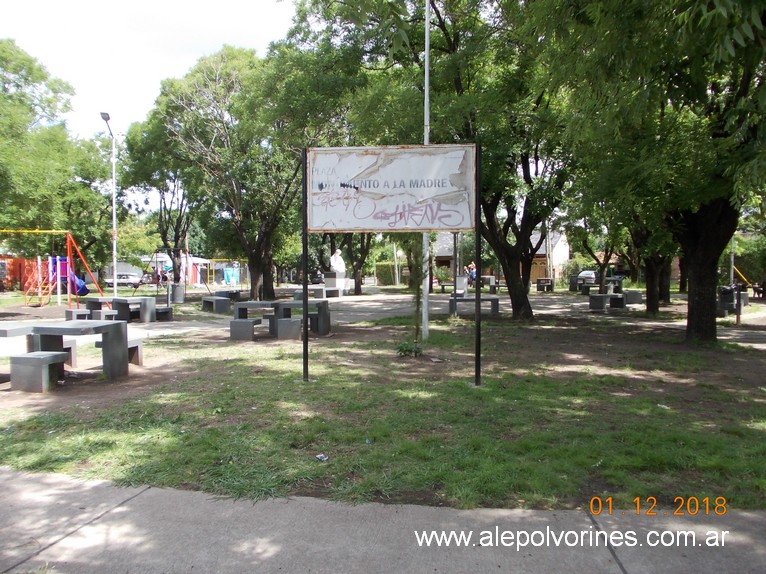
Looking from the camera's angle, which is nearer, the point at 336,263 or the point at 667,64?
the point at 667,64

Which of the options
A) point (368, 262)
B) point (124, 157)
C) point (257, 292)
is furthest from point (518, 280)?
point (368, 262)

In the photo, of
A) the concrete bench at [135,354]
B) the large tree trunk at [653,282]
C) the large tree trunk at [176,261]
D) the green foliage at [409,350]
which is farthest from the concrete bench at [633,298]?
the large tree trunk at [176,261]

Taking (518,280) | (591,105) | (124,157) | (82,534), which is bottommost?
(82,534)

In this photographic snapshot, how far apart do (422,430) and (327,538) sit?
209 centimetres

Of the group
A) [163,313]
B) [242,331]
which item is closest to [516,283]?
[242,331]

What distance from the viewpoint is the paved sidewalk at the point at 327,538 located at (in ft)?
9.48

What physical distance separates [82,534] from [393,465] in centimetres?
208

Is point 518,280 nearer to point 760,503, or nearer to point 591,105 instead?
point 591,105

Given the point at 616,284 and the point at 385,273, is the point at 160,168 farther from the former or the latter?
the point at 385,273

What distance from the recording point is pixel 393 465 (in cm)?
422

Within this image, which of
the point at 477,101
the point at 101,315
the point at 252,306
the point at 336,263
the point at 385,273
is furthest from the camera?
the point at 385,273

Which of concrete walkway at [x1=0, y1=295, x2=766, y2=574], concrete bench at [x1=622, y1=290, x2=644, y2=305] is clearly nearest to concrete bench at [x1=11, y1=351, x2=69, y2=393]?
concrete walkway at [x1=0, y1=295, x2=766, y2=574]

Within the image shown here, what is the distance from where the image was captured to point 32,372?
6.75 m
